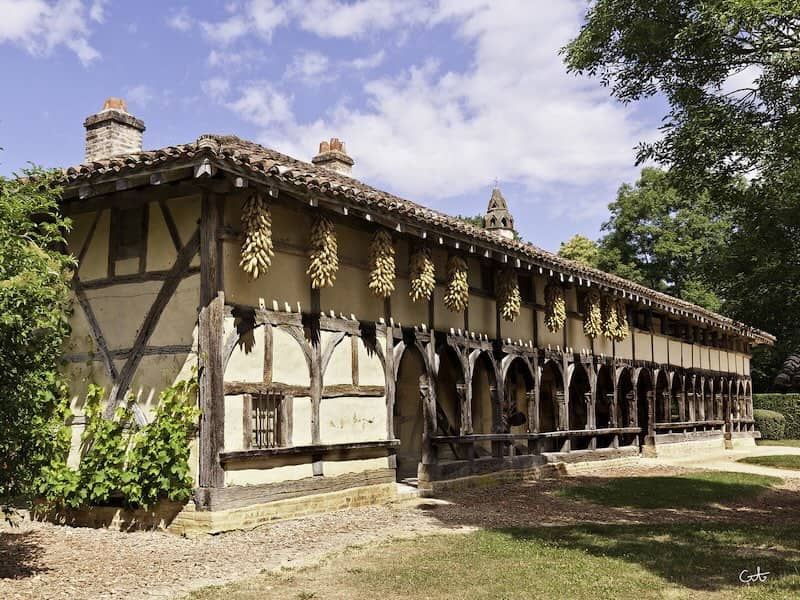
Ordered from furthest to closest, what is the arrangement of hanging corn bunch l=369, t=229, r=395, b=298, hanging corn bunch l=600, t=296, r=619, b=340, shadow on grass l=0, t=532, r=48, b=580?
hanging corn bunch l=600, t=296, r=619, b=340 < hanging corn bunch l=369, t=229, r=395, b=298 < shadow on grass l=0, t=532, r=48, b=580

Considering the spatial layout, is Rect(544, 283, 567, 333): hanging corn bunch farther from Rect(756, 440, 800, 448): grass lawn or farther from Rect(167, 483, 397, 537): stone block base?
Rect(756, 440, 800, 448): grass lawn

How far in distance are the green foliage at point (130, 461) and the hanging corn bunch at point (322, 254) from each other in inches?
88.3

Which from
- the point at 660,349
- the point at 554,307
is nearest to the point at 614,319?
the point at 554,307

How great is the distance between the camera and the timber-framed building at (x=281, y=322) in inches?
379

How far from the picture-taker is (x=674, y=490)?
14305 mm

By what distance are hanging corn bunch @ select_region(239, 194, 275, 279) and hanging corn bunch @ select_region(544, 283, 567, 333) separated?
336 inches

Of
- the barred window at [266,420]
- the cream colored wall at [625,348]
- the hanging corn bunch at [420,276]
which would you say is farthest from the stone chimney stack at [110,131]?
the cream colored wall at [625,348]

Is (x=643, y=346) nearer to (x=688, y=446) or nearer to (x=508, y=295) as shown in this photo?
(x=688, y=446)

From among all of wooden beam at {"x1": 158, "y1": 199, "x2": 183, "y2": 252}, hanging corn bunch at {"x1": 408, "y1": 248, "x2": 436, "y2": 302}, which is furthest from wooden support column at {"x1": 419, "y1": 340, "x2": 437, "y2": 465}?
wooden beam at {"x1": 158, "y1": 199, "x2": 183, "y2": 252}

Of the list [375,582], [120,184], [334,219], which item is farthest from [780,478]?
[120,184]

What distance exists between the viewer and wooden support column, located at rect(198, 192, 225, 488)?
9430 millimetres

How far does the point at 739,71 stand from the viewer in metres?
11.1

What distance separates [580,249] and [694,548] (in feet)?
125

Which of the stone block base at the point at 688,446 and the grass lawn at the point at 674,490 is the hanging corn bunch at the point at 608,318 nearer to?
the grass lawn at the point at 674,490
